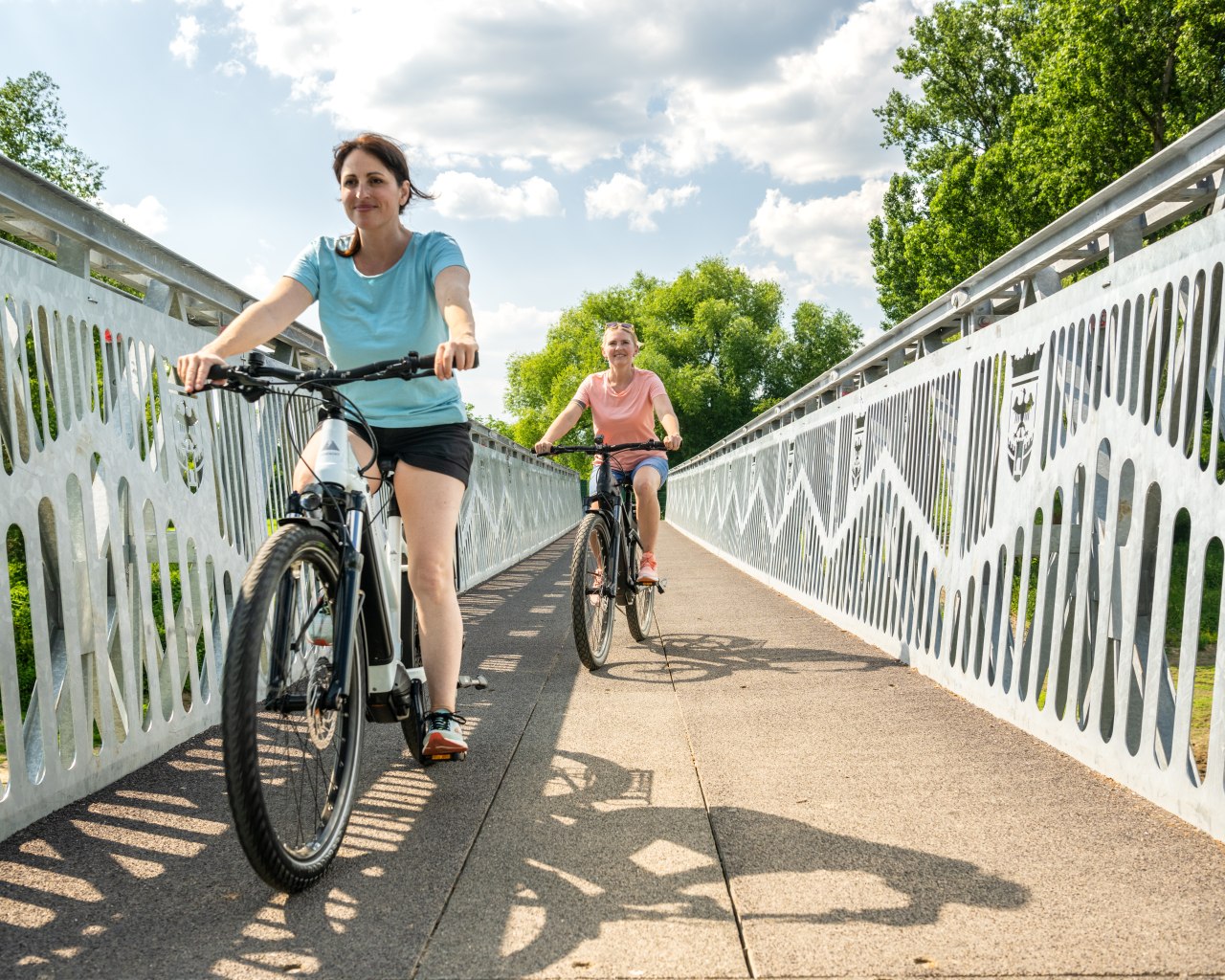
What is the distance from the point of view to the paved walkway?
2438 millimetres

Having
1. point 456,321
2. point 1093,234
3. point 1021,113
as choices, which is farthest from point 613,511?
point 1021,113

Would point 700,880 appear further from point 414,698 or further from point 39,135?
point 39,135

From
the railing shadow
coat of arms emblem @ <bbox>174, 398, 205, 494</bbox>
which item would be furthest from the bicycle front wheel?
coat of arms emblem @ <bbox>174, 398, 205, 494</bbox>

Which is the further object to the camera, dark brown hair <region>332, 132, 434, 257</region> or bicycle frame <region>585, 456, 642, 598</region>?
bicycle frame <region>585, 456, 642, 598</region>

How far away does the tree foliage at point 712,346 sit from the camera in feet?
217

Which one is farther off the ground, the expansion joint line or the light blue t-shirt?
the light blue t-shirt

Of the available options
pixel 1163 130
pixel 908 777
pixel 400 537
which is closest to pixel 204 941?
pixel 400 537

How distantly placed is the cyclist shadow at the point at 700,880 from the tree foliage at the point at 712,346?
58077 millimetres

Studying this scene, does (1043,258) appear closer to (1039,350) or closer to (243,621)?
(1039,350)

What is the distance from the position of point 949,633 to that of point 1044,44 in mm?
24880

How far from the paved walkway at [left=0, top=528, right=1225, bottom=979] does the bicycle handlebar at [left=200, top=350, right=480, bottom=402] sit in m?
1.25

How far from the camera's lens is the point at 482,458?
44.1 feet

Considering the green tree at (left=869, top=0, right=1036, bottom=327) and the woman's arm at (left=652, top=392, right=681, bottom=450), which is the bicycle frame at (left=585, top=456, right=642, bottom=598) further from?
the green tree at (left=869, top=0, right=1036, bottom=327)

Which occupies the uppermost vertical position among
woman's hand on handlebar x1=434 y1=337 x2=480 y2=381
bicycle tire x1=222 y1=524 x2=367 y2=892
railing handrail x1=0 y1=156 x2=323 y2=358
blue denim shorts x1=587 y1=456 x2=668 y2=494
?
railing handrail x1=0 y1=156 x2=323 y2=358
